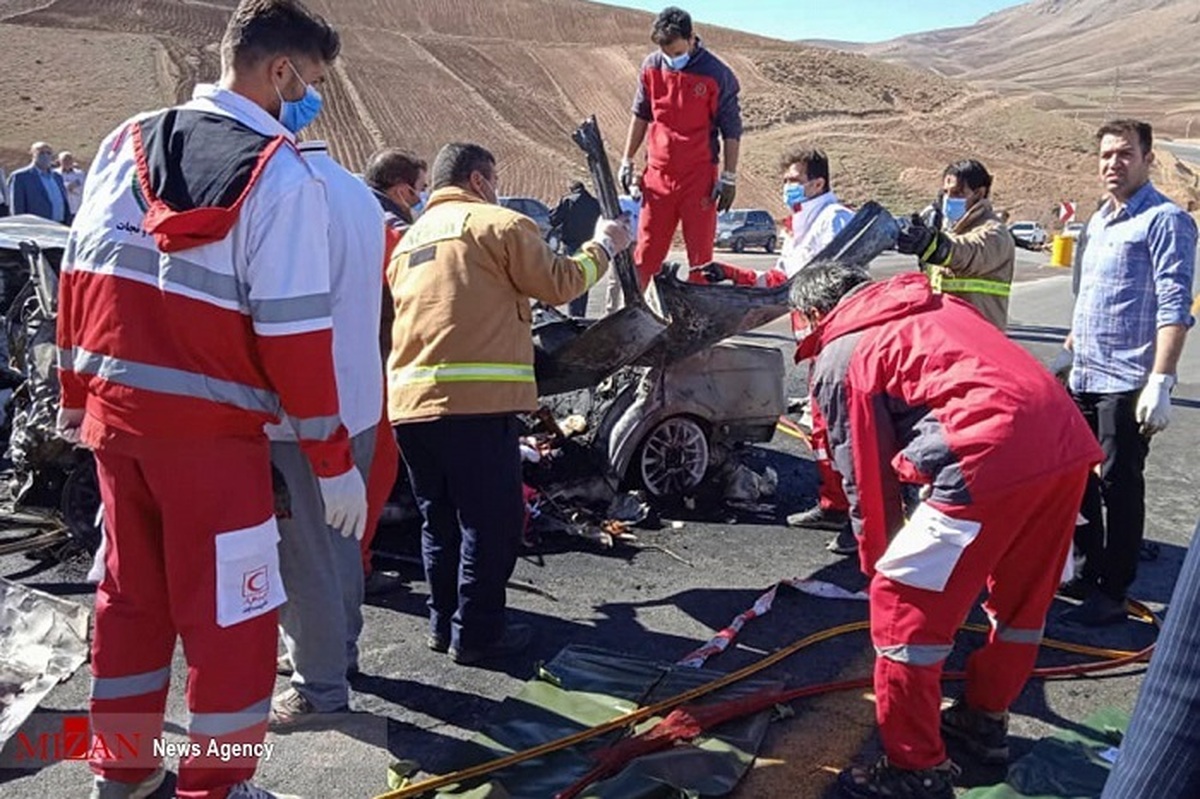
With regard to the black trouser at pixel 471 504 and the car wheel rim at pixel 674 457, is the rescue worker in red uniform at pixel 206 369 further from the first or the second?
the car wheel rim at pixel 674 457

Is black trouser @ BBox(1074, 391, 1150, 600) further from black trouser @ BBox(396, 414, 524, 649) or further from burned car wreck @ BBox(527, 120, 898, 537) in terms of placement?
black trouser @ BBox(396, 414, 524, 649)

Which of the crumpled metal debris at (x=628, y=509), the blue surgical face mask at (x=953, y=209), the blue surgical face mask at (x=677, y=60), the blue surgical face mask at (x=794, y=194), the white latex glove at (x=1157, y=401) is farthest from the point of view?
the blue surgical face mask at (x=677, y=60)

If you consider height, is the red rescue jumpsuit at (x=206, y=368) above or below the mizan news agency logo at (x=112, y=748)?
above

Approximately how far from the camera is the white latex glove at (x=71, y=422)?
3014mm

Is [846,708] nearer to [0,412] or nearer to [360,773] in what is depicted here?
[360,773]

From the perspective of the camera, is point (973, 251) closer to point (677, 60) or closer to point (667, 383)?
point (667, 383)

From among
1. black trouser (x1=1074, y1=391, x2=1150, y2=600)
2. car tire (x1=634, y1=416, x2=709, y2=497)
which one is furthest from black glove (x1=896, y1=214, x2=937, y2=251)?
car tire (x1=634, y1=416, x2=709, y2=497)

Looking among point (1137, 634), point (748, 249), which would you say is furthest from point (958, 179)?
point (748, 249)

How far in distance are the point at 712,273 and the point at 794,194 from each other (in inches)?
34.4

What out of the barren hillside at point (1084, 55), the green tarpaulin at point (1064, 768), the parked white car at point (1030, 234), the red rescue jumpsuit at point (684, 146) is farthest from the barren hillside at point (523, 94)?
the green tarpaulin at point (1064, 768)

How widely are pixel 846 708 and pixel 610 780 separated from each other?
1.07m

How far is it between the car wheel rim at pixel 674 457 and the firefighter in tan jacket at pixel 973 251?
147 centimetres

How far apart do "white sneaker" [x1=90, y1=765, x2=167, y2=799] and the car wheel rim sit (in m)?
3.12

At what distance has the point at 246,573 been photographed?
2.63 meters
